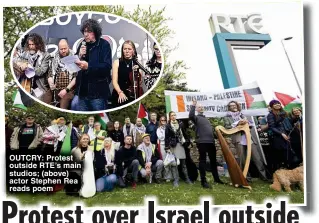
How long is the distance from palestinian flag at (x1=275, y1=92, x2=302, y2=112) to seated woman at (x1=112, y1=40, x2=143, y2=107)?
67.3 inches

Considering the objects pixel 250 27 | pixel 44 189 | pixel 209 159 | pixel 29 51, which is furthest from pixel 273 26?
pixel 44 189

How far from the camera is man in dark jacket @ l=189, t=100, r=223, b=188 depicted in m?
6.31

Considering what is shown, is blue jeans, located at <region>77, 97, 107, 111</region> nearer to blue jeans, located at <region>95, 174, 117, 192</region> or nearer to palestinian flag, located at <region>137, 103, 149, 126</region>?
palestinian flag, located at <region>137, 103, 149, 126</region>

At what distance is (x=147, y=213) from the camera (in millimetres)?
6297

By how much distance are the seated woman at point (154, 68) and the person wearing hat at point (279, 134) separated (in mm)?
1456

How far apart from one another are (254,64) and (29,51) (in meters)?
2.76

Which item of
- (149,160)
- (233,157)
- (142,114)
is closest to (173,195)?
(149,160)

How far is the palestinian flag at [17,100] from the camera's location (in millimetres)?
6270

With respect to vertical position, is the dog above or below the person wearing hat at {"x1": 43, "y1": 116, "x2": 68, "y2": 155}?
below

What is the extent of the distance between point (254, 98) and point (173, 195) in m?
1.55

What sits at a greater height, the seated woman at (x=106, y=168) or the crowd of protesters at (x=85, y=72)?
the crowd of protesters at (x=85, y=72)

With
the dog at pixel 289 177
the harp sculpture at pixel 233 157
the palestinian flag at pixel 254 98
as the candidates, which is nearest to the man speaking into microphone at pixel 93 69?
the harp sculpture at pixel 233 157

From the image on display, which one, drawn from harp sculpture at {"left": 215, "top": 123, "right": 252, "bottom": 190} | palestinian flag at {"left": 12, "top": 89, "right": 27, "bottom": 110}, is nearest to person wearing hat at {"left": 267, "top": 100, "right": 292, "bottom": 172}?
harp sculpture at {"left": 215, "top": 123, "right": 252, "bottom": 190}

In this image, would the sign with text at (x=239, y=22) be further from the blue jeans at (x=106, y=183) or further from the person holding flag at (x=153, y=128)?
the blue jeans at (x=106, y=183)
